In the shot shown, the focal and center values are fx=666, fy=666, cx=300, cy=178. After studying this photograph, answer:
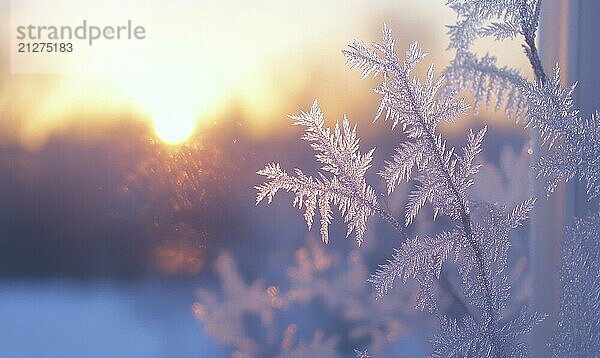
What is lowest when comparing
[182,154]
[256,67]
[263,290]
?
[263,290]

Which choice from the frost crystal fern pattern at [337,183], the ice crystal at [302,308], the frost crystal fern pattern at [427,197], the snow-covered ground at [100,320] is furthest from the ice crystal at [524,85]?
the snow-covered ground at [100,320]

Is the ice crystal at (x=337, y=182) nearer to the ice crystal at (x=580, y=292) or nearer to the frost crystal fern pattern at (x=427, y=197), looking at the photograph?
the frost crystal fern pattern at (x=427, y=197)

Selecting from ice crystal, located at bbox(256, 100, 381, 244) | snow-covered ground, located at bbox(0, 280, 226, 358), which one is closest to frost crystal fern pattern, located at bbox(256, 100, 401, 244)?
ice crystal, located at bbox(256, 100, 381, 244)

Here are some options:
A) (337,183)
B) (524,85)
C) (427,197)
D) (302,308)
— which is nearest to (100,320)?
(302,308)

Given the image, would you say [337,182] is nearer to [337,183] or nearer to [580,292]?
[337,183]

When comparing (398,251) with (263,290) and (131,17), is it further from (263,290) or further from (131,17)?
(131,17)

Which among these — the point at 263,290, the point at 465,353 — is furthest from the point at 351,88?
the point at 465,353
